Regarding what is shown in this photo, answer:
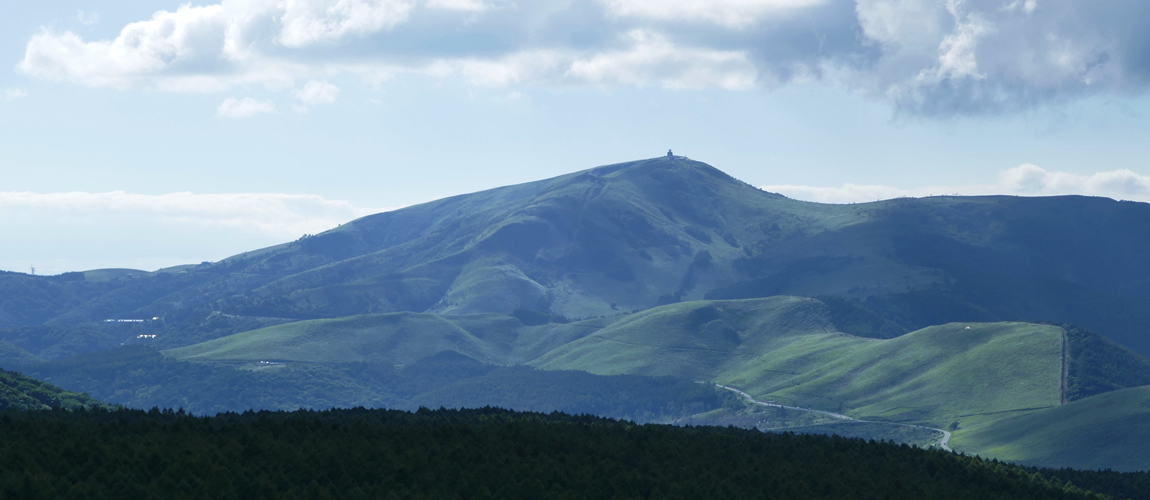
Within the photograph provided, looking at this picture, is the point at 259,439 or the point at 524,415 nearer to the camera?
the point at 259,439

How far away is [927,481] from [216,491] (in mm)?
69865

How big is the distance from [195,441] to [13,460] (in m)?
14.1

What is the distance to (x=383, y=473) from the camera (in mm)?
77938

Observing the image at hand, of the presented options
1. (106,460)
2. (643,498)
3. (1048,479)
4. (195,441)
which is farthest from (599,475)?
(1048,479)

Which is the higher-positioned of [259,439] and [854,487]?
[259,439]

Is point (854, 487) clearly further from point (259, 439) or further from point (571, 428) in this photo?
point (259, 439)

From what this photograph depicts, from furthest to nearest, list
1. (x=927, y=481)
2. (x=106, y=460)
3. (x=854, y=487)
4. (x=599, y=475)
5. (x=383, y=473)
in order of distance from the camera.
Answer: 1. (x=927, y=481)
2. (x=854, y=487)
3. (x=599, y=475)
4. (x=383, y=473)
5. (x=106, y=460)

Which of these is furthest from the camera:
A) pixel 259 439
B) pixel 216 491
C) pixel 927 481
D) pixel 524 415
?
pixel 524 415

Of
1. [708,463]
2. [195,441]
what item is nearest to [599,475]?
[708,463]

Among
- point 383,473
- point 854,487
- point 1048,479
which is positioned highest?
point 383,473

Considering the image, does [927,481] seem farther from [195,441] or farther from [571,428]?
[195,441]

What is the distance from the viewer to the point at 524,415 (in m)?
133

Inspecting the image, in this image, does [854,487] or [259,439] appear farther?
[854,487]

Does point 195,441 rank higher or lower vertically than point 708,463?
higher
